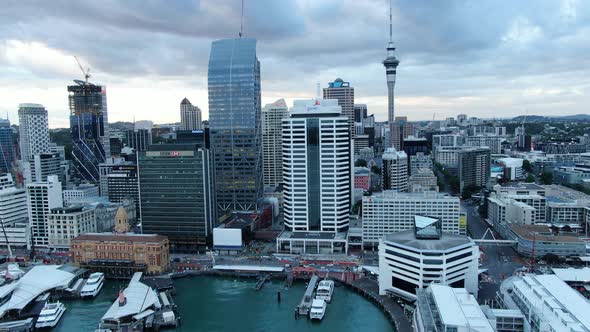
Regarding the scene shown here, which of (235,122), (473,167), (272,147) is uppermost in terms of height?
(235,122)

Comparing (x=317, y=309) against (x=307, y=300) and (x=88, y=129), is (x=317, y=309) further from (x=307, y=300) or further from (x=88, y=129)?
(x=88, y=129)

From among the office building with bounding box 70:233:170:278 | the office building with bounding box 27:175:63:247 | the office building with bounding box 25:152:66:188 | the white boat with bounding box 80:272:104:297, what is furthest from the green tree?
the office building with bounding box 25:152:66:188

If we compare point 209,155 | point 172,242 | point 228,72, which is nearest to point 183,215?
point 172,242

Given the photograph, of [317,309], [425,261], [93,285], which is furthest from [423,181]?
[93,285]

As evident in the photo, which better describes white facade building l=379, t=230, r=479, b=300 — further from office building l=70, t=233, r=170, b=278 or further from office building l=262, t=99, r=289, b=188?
office building l=262, t=99, r=289, b=188

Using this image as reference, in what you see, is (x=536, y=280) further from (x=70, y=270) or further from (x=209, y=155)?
(x=70, y=270)
